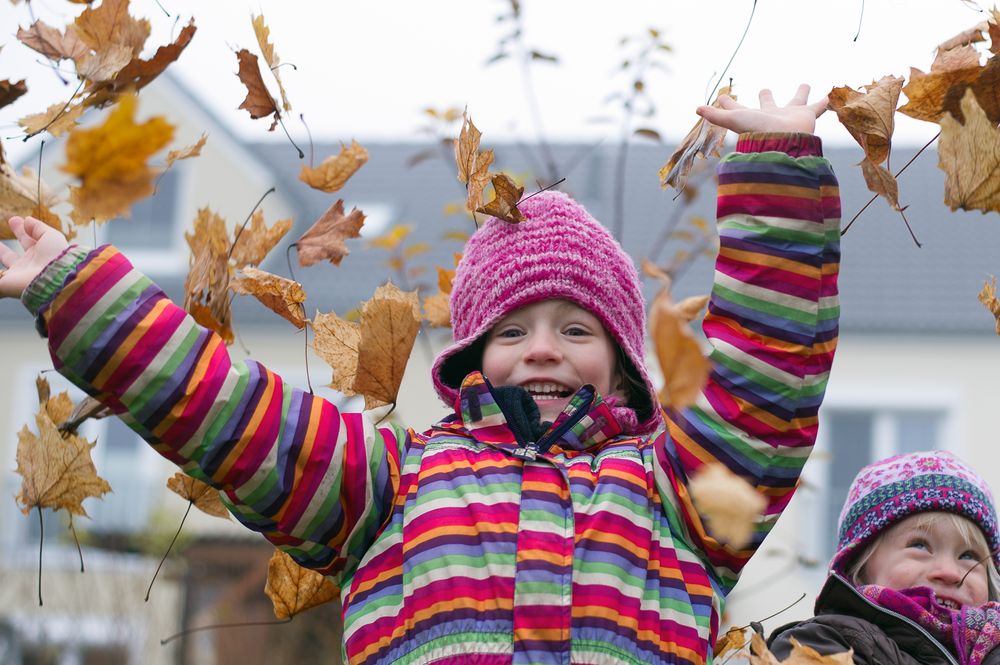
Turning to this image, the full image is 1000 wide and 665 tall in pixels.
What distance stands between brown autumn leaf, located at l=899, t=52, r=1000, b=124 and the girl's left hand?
0.14m

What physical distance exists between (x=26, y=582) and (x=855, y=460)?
886 centimetres

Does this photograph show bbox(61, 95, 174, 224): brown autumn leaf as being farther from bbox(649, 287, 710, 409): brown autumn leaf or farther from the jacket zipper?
the jacket zipper

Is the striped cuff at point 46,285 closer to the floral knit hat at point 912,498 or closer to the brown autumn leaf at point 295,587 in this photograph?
the brown autumn leaf at point 295,587

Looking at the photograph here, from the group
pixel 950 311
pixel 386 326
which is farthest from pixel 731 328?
pixel 950 311

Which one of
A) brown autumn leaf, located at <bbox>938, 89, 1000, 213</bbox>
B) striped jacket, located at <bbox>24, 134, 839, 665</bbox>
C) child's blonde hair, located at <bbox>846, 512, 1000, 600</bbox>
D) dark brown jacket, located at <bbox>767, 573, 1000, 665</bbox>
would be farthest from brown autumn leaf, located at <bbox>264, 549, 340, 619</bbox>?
brown autumn leaf, located at <bbox>938, 89, 1000, 213</bbox>

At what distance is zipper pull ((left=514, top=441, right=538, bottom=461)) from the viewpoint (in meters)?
2.10

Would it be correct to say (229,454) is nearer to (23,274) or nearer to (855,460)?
(23,274)

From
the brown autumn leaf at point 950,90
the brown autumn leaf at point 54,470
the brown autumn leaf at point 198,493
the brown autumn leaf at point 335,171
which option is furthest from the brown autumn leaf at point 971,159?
the brown autumn leaf at point 54,470

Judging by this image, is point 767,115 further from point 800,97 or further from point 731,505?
point 731,505

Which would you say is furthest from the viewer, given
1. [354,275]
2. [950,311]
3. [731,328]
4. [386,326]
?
[354,275]

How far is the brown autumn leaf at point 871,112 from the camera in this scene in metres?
2.07

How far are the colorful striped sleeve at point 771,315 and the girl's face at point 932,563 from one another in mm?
855

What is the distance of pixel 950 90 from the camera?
205 centimetres

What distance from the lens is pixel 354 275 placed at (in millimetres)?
15938
